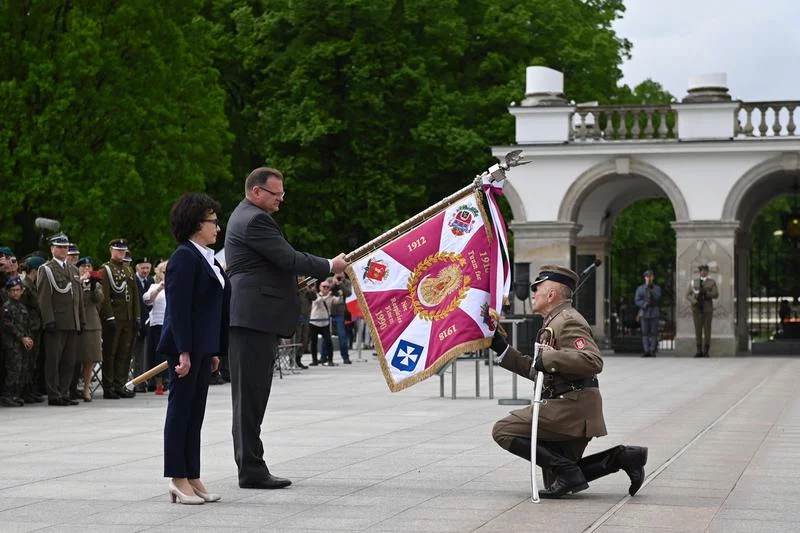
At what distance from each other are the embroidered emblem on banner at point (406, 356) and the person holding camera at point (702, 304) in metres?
25.1

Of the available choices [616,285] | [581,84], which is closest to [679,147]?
[581,84]

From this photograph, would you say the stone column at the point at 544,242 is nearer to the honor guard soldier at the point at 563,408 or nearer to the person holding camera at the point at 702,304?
the person holding camera at the point at 702,304

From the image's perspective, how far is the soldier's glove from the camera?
10602 mm

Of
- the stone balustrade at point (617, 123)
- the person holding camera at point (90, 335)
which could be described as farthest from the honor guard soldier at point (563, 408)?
the stone balustrade at point (617, 123)

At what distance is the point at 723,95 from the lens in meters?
37.6

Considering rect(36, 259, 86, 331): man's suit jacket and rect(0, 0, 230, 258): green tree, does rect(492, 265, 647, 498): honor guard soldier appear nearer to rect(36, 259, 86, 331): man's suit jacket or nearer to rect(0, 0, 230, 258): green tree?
rect(36, 259, 86, 331): man's suit jacket

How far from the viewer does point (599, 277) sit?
132 feet

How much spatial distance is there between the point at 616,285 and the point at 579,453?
1849 inches

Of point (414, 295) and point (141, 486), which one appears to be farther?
point (414, 295)

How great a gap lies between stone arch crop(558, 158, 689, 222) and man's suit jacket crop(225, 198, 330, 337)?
89.8 ft

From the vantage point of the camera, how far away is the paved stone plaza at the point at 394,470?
30.9ft

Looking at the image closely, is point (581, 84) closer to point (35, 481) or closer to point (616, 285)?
point (616, 285)

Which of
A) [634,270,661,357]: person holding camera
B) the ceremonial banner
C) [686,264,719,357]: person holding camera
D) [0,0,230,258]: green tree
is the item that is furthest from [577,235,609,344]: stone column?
the ceremonial banner

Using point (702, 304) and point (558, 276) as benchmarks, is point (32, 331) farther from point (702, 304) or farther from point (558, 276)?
point (702, 304)
